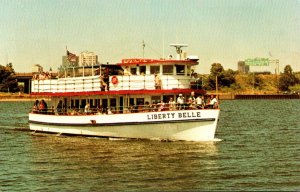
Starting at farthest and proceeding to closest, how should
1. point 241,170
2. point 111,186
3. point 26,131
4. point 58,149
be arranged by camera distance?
point 26,131 → point 58,149 → point 241,170 → point 111,186

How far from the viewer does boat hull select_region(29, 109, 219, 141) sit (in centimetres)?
3528

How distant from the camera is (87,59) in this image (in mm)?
44656

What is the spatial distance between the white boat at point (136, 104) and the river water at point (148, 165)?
803mm

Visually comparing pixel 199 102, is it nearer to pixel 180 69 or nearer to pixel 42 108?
pixel 180 69

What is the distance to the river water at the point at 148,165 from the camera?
23672mm

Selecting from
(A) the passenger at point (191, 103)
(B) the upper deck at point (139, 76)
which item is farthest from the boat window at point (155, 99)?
(A) the passenger at point (191, 103)

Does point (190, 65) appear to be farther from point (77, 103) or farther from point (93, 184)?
point (93, 184)

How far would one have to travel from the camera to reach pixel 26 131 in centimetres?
5066

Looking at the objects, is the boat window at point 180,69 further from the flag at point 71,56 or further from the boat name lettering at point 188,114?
the flag at point 71,56

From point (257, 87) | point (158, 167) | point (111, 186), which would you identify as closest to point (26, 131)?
point (158, 167)

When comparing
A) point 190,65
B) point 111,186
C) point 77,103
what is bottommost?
point 111,186

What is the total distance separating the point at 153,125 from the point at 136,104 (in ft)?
9.49

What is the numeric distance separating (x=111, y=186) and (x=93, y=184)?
0.94 meters

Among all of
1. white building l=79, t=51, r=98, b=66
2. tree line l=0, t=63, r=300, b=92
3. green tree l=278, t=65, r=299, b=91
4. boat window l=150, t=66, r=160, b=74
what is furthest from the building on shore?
green tree l=278, t=65, r=299, b=91
